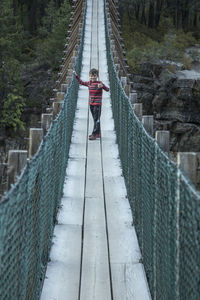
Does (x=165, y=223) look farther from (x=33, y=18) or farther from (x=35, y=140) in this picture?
(x=33, y=18)

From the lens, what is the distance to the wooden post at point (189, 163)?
276 cm

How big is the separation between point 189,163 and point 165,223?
0.69m

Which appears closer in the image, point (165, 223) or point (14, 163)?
point (14, 163)

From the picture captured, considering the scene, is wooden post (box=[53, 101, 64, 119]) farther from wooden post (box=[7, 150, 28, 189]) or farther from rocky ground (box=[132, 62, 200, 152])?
rocky ground (box=[132, 62, 200, 152])

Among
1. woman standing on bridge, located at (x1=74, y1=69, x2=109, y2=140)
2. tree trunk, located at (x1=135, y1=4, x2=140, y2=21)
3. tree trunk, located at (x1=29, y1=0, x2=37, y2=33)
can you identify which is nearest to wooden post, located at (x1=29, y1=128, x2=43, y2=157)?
woman standing on bridge, located at (x1=74, y1=69, x2=109, y2=140)

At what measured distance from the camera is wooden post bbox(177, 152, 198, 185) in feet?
9.07

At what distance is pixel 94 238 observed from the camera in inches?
190

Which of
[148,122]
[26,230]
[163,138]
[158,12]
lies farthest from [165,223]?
[158,12]

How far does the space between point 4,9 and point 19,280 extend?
117ft

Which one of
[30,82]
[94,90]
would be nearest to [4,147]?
[30,82]

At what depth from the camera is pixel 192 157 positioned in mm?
2762

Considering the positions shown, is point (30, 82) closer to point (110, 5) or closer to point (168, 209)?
point (110, 5)

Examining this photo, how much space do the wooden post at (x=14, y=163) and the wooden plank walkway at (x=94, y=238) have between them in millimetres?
1215

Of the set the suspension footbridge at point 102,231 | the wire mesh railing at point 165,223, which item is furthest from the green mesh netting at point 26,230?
the wire mesh railing at point 165,223
